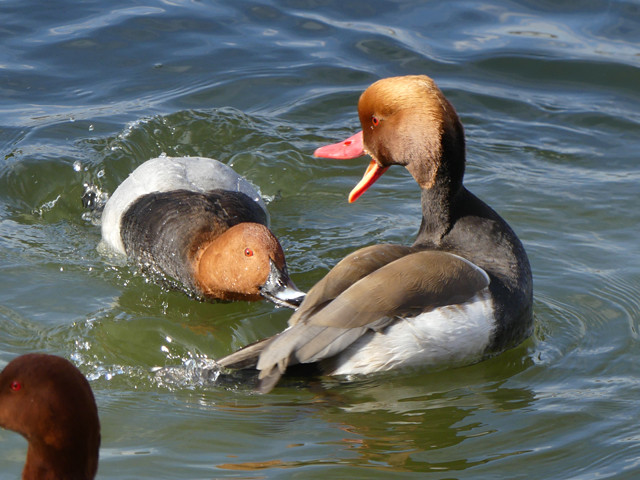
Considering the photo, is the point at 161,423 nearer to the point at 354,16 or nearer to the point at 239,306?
the point at 239,306

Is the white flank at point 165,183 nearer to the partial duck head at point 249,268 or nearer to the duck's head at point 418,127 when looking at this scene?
the partial duck head at point 249,268

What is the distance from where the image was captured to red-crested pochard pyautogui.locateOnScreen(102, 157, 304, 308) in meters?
4.48

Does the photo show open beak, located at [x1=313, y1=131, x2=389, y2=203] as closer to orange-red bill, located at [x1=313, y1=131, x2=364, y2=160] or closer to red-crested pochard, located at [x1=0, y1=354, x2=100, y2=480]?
orange-red bill, located at [x1=313, y1=131, x2=364, y2=160]

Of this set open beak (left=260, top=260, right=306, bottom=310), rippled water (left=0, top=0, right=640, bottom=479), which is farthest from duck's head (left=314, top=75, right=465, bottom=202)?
rippled water (left=0, top=0, right=640, bottom=479)

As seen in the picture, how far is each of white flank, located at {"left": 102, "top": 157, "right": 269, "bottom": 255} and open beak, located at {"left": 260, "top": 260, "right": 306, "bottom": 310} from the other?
1.39 metres

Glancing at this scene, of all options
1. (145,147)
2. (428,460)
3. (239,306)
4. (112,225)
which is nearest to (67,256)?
(112,225)

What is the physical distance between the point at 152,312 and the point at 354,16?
5689 mm

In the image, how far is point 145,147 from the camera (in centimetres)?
691

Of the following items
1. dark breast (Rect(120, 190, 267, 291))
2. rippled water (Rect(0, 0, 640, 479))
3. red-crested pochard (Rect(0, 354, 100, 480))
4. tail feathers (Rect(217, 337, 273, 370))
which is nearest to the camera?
red-crested pochard (Rect(0, 354, 100, 480))

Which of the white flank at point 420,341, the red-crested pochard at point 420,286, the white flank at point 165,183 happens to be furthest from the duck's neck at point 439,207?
the white flank at point 165,183

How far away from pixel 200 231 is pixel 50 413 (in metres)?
2.63

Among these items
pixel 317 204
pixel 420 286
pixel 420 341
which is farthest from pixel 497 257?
pixel 317 204

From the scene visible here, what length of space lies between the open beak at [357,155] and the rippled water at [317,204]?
0.69m

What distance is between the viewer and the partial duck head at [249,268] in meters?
4.39
